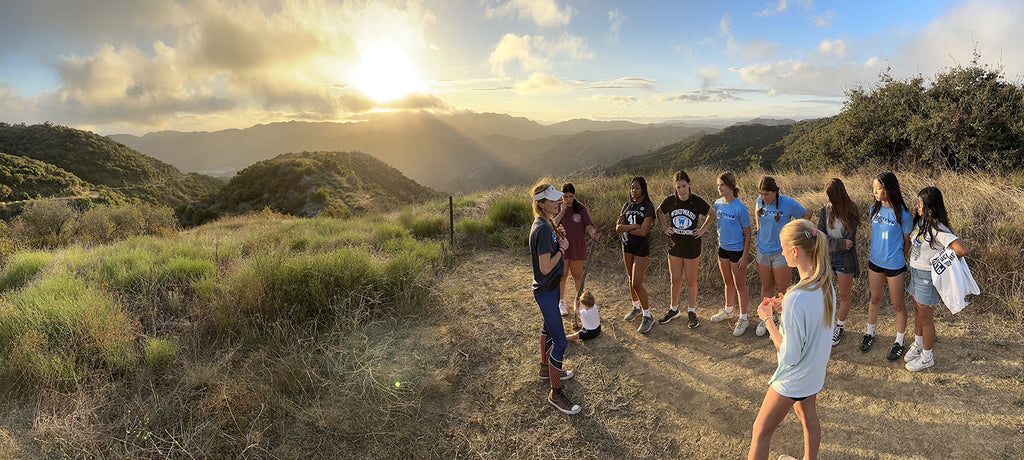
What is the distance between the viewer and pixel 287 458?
129 inches

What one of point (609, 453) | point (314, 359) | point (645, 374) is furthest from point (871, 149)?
point (314, 359)

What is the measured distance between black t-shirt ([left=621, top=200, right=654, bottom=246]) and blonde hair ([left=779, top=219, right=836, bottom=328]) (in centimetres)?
238

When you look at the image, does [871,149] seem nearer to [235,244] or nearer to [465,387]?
A: [465,387]

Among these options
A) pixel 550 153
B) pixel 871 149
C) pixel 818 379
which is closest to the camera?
pixel 818 379

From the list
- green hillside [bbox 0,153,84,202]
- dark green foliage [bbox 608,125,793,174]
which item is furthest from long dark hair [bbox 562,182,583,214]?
green hillside [bbox 0,153,84,202]

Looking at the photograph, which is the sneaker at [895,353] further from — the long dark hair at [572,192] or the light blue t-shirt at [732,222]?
the long dark hair at [572,192]

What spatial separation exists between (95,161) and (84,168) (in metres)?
2.35

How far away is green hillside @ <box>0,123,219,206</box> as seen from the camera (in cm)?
4841

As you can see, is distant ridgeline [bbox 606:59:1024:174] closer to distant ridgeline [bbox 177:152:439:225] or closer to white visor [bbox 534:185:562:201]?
white visor [bbox 534:185:562:201]

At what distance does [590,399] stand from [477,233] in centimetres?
678

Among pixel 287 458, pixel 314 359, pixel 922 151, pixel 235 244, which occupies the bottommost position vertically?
pixel 287 458

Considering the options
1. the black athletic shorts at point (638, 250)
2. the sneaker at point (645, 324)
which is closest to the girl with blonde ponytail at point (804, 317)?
the black athletic shorts at point (638, 250)

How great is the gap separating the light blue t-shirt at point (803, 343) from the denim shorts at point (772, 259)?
90.0 inches

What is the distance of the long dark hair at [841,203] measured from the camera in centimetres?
401
